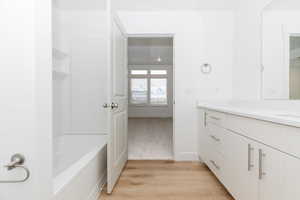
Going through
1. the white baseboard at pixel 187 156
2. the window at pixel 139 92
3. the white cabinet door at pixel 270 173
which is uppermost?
the window at pixel 139 92

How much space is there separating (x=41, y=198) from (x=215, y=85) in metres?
2.86

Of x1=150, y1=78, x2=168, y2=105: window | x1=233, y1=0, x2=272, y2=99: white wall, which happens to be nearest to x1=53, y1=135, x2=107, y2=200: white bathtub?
x1=233, y1=0, x2=272, y2=99: white wall

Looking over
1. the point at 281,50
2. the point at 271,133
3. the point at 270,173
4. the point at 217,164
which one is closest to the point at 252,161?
the point at 270,173

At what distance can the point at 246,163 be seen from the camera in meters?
1.58

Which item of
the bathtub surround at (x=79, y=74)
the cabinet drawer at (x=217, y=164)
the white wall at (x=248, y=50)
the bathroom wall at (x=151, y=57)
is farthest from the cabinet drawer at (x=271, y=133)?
the bathroom wall at (x=151, y=57)

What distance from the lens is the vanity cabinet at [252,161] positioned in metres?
1.12

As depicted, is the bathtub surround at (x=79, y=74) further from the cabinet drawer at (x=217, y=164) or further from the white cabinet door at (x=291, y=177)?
the white cabinet door at (x=291, y=177)

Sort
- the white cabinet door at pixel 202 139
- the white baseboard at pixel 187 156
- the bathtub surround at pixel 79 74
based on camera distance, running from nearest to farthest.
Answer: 1. the white cabinet door at pixel 202 139
2. the bathtub surround at pixel 79 74
3. the white baseboard at pixel 187 156

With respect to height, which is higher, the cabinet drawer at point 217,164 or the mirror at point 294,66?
the mirror at point 294,66

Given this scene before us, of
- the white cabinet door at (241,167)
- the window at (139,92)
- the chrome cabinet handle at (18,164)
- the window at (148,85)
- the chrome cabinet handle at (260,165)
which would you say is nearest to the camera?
the chrome cabinet handle at (18,164)

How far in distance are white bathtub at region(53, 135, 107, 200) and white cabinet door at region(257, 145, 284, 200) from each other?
4.07ft

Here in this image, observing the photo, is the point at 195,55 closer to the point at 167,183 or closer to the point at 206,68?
the point at 206,68

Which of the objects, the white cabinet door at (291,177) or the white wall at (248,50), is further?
the white wall at (248,50)

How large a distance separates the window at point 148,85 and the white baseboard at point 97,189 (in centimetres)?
752
